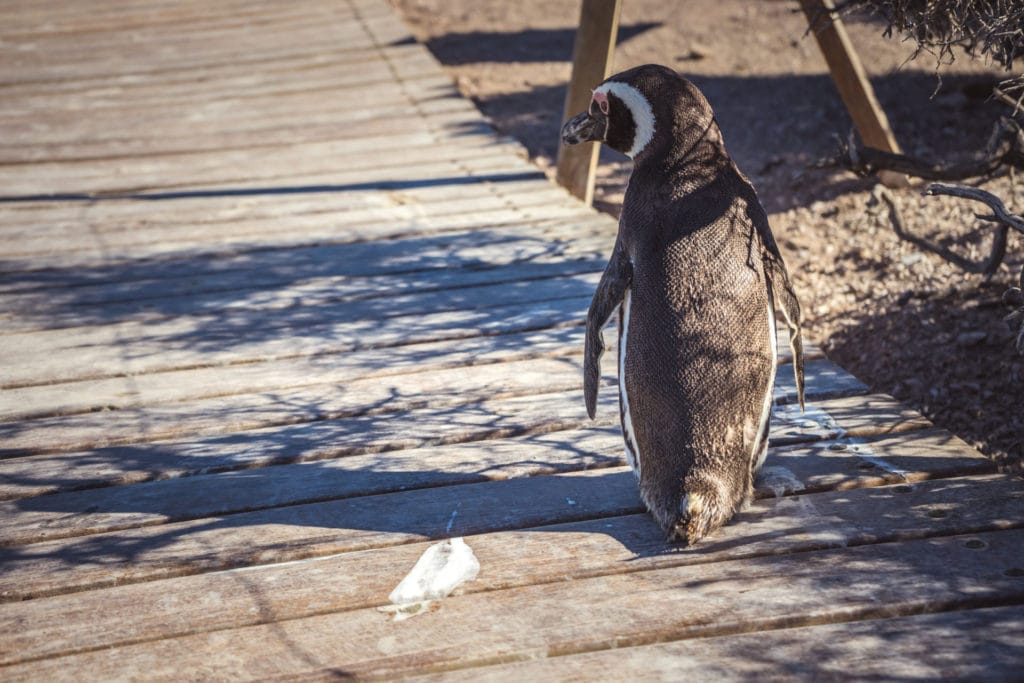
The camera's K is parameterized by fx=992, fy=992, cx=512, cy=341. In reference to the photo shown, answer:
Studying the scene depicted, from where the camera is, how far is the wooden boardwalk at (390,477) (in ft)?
5.83

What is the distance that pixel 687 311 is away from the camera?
1990 mm

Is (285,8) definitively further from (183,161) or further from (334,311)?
(334,311)

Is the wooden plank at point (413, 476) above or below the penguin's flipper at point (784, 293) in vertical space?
below

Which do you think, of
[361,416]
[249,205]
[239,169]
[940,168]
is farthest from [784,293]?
[239,169]

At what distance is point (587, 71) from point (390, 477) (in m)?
2.81

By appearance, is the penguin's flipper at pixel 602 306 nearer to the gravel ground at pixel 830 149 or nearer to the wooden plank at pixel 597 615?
the wooden plank at pixel 597 615

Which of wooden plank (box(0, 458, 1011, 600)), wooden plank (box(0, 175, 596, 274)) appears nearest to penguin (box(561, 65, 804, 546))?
wooden plank (box(0, 458, 1011, 600))

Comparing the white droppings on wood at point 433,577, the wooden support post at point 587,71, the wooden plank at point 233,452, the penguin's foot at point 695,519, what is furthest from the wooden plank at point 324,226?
the penguin's foot at point 695,519

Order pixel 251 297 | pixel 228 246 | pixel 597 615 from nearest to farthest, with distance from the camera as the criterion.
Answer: pixel 597 615
pixel 251 297
pixel 228 246

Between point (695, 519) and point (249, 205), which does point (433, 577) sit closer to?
point (695, 519)

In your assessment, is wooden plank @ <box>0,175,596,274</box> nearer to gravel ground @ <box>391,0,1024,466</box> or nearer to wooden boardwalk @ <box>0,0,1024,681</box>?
wooden boardwalk @ <box>0,0,1024,681</box>

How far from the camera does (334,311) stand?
139 inches

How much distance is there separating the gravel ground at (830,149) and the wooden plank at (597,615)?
1158 mm

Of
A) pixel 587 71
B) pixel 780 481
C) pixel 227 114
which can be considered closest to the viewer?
pixel 780 481
